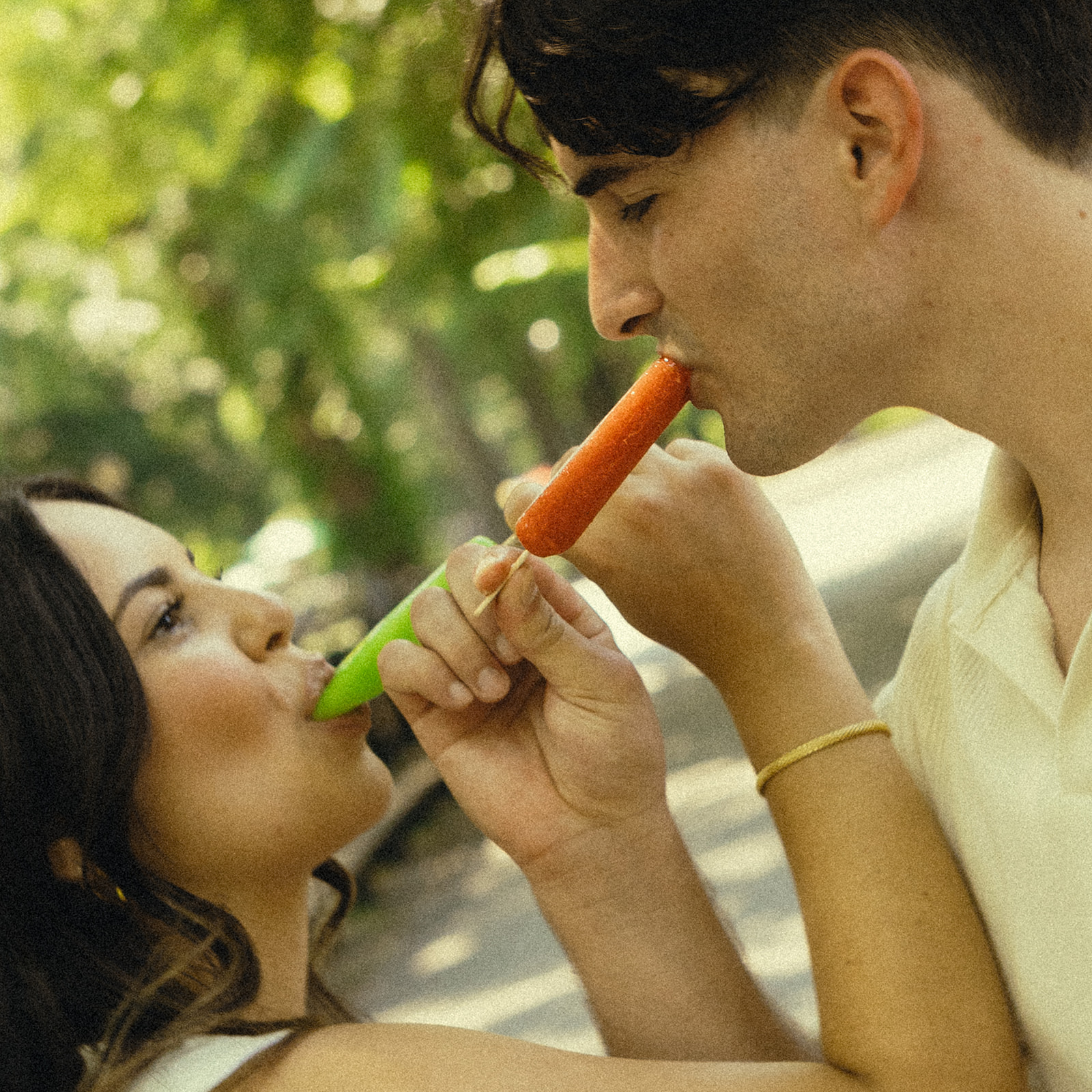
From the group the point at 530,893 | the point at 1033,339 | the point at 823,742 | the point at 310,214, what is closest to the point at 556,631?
the point at 823,742

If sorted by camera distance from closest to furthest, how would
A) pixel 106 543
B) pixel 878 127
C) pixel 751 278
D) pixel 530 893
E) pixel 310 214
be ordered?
1. pixel 878 127
2. pixel 751 278
3. pixel 106 543
4. pixel 310 214
5. pixel 530 893

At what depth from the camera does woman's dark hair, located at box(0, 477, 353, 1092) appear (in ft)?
6.54

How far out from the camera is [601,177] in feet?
6.10

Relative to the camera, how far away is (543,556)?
1.92m

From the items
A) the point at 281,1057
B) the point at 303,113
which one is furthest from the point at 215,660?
the point at 303,113

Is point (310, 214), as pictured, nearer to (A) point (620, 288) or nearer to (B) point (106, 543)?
(B) point (106, 543)

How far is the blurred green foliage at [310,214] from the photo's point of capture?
4.77 m

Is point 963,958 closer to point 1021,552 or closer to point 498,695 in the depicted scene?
point 1021,552

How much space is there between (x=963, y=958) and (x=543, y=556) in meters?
0.90

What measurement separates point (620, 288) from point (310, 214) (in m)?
3.98

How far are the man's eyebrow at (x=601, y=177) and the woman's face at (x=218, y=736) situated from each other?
3.37 ft

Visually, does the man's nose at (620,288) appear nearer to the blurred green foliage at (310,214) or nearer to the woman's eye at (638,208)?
the woman's eye at (638,208)

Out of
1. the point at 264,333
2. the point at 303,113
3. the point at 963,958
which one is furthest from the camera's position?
the point at 264,333

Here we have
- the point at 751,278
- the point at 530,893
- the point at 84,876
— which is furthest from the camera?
the point at 530,893
